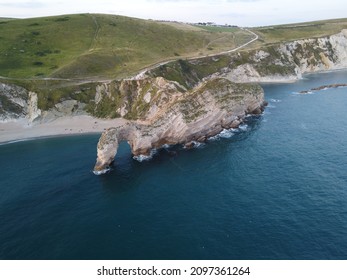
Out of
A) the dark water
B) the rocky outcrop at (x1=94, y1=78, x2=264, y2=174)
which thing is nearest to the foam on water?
the rocky outcrop at (x1=94, y1=78, x2=264, y2=174)

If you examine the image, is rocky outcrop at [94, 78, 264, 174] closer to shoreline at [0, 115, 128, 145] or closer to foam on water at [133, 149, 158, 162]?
foam on water at [133, 149, 158, 162]

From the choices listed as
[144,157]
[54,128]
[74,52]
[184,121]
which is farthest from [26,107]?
[184,121]

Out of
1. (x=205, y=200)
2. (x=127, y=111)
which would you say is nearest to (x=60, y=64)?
(x=127, y=111)

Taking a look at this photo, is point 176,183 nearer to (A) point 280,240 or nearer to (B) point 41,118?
(A) point 280,240

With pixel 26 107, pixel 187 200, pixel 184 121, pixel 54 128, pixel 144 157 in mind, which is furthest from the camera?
pixel 26 107

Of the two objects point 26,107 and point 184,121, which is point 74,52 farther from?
point 184,121
